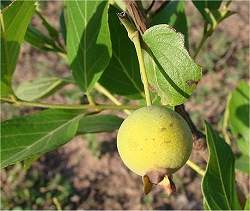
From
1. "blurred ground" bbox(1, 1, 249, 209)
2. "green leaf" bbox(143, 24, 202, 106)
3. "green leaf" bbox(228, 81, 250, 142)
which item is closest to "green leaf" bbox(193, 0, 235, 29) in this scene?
"green leaf" bbox(228, 81, 250, 142)

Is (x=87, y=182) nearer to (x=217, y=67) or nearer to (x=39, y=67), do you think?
(x=39, y=67)

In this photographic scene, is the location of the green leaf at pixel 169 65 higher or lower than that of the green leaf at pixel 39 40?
higher

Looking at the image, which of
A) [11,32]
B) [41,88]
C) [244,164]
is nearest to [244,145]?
[244,164]

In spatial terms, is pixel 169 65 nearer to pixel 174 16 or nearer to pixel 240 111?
pixel 174 16

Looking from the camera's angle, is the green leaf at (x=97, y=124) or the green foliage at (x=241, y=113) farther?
the green foliage at (x=241, y=113)

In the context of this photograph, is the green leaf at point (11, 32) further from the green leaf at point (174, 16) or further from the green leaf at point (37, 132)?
the green leaf at point (174, 16)

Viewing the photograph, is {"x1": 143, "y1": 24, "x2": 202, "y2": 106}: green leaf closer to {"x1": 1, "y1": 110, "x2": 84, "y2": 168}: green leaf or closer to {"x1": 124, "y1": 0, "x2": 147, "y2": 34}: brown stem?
{"x1": 124, "y1": 0, "x2": 147, "y2": 34}: brown stem

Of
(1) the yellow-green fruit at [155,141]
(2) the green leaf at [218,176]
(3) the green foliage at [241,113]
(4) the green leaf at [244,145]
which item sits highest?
(1) the yellow-green fruit at [155,141]

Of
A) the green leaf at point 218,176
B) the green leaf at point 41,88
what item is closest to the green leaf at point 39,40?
the green leaf at point 41,88
